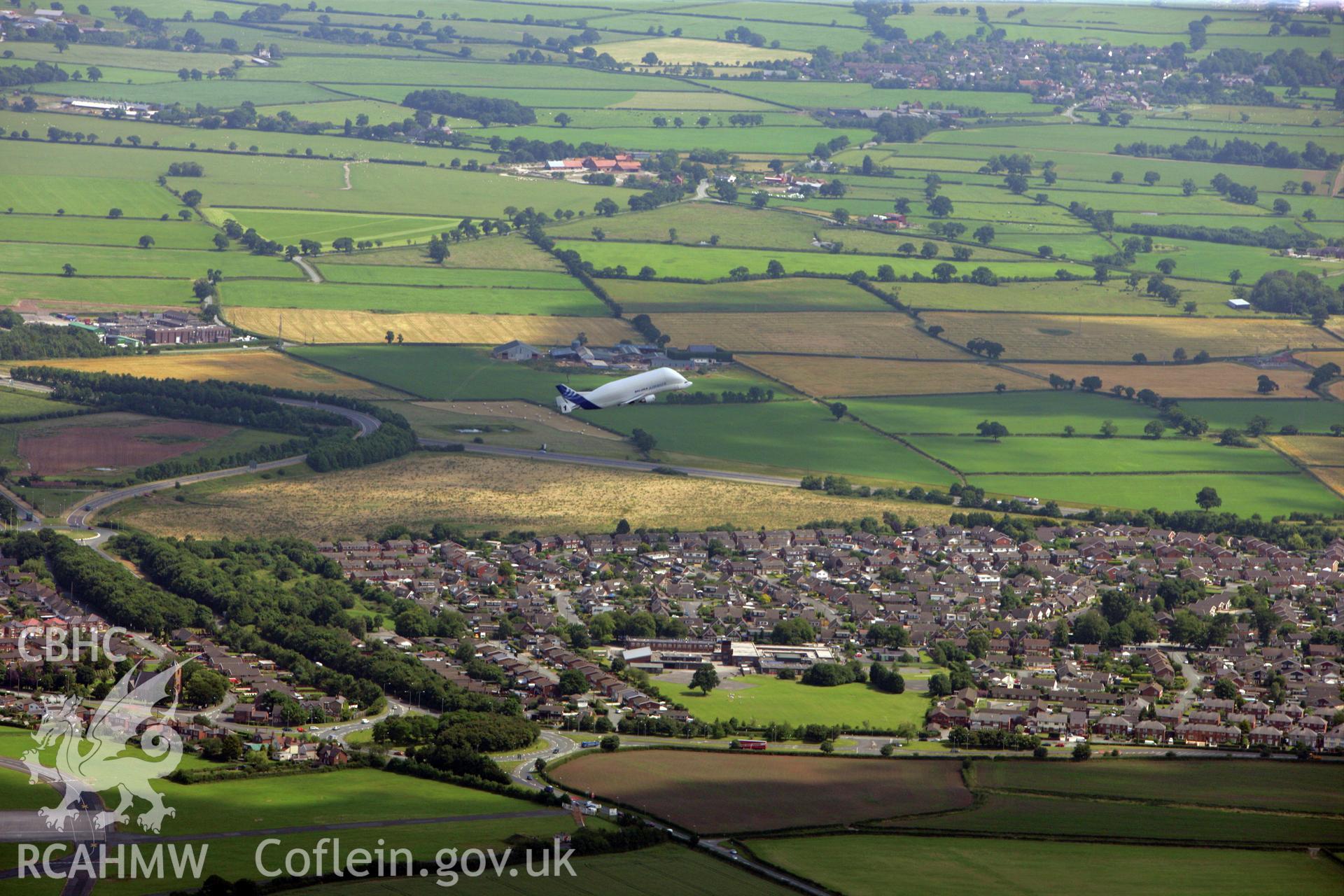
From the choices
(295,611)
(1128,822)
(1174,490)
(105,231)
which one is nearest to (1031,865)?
(1128,822)

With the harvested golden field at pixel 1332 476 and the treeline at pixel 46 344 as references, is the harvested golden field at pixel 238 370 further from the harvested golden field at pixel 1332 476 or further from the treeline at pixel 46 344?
the harvested golden field at pixel 1332 476

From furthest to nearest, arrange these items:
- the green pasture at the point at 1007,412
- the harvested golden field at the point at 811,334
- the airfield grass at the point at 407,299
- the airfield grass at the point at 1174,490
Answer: the airfield grass at the point at 407,299, the harvested golden field at the point at 811,334, the green pasture at the point at 1007,412, the airfield grass at the point at 1174,490

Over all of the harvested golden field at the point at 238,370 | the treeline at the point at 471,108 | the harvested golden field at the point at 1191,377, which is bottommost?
the harvested golden field at the point at 238,370

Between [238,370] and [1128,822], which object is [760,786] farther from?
[238,370]

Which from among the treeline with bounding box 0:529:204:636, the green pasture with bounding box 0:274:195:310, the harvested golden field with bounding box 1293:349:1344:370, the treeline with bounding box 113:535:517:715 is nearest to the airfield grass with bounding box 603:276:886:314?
the harvested golden field with bounding box 1293:349:1344:370

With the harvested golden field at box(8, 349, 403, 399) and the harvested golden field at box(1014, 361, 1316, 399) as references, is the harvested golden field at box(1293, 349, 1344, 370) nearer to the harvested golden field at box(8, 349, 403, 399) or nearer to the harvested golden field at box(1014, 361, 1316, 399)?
the harvested golden field at box(1014, 361, 1316, 399)

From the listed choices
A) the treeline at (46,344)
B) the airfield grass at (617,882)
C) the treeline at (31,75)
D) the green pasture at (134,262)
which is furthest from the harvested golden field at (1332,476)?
the treeline at (31,75)

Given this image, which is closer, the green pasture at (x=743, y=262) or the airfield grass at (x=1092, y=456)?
the airfield grass at (x=1092, y=456)
